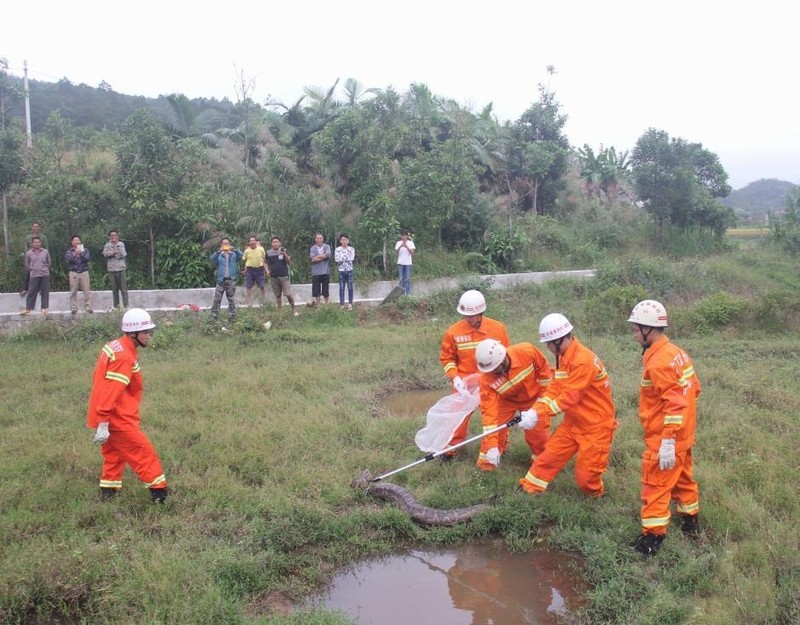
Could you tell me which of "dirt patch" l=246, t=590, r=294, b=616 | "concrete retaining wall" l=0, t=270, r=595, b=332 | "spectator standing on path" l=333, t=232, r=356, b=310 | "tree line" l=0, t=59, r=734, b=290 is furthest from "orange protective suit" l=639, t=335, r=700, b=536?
"tree line" l=0, t=59, r=734, b=290

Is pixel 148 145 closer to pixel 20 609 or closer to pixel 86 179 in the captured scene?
pixel 86 179

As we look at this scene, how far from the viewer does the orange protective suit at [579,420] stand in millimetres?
5465

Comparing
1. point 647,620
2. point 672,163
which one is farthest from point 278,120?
point 647,620

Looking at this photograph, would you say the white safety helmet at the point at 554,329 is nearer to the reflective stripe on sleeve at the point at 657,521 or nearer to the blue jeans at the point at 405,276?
the reflective stripe on sleeve at the point at 657,521

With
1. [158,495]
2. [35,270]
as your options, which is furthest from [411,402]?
[35,270]

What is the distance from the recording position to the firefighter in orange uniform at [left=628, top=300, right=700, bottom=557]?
4805 mm

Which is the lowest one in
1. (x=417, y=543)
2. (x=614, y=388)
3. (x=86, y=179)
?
A: (x=417, y=543)

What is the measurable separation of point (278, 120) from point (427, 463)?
57.6ft

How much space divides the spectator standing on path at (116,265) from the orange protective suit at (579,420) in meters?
10.0

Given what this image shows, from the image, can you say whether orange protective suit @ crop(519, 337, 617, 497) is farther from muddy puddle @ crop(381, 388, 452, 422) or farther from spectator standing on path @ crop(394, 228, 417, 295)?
spectator standing on path @ crop(394, 228, 417, 295)

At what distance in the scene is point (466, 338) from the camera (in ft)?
22.4

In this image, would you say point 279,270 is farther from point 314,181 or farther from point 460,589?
point 460,589

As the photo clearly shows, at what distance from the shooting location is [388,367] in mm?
10023

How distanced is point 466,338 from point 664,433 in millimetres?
2460
